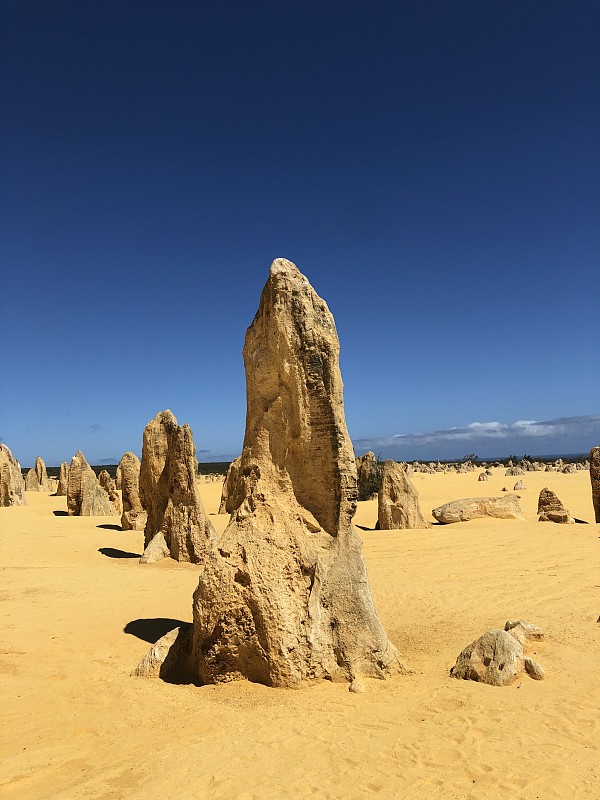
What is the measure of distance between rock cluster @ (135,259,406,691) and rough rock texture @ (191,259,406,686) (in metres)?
0.01

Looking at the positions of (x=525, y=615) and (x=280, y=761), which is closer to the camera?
(x=280, y=761)

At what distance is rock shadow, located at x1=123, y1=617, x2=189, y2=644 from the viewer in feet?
23.1

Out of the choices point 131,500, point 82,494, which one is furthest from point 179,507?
point 82,494

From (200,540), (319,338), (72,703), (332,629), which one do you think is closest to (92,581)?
(200,540)

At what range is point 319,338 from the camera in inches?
235

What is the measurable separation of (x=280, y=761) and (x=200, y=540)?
27.1ft

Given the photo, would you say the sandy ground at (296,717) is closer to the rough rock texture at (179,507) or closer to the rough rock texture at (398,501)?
the rough rock texture at (179,507)

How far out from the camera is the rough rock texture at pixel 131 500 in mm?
17953

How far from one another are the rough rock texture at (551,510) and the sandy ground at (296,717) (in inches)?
324

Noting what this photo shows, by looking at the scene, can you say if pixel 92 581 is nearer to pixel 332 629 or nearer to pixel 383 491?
pixel 332 629

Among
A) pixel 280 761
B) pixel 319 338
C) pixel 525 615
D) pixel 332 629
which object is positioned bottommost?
pixel 525 615

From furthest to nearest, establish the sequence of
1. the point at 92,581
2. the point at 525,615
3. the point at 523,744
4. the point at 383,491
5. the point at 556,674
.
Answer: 1. the point at 383,491
2. the point at 92,581
3. the point at 525,615
4. the point at 556,674
5. the point at 523,744

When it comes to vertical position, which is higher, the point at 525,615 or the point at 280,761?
the point at 280,761

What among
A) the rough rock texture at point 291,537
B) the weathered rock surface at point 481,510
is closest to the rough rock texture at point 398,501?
the weathered rock surface at point 481,510
